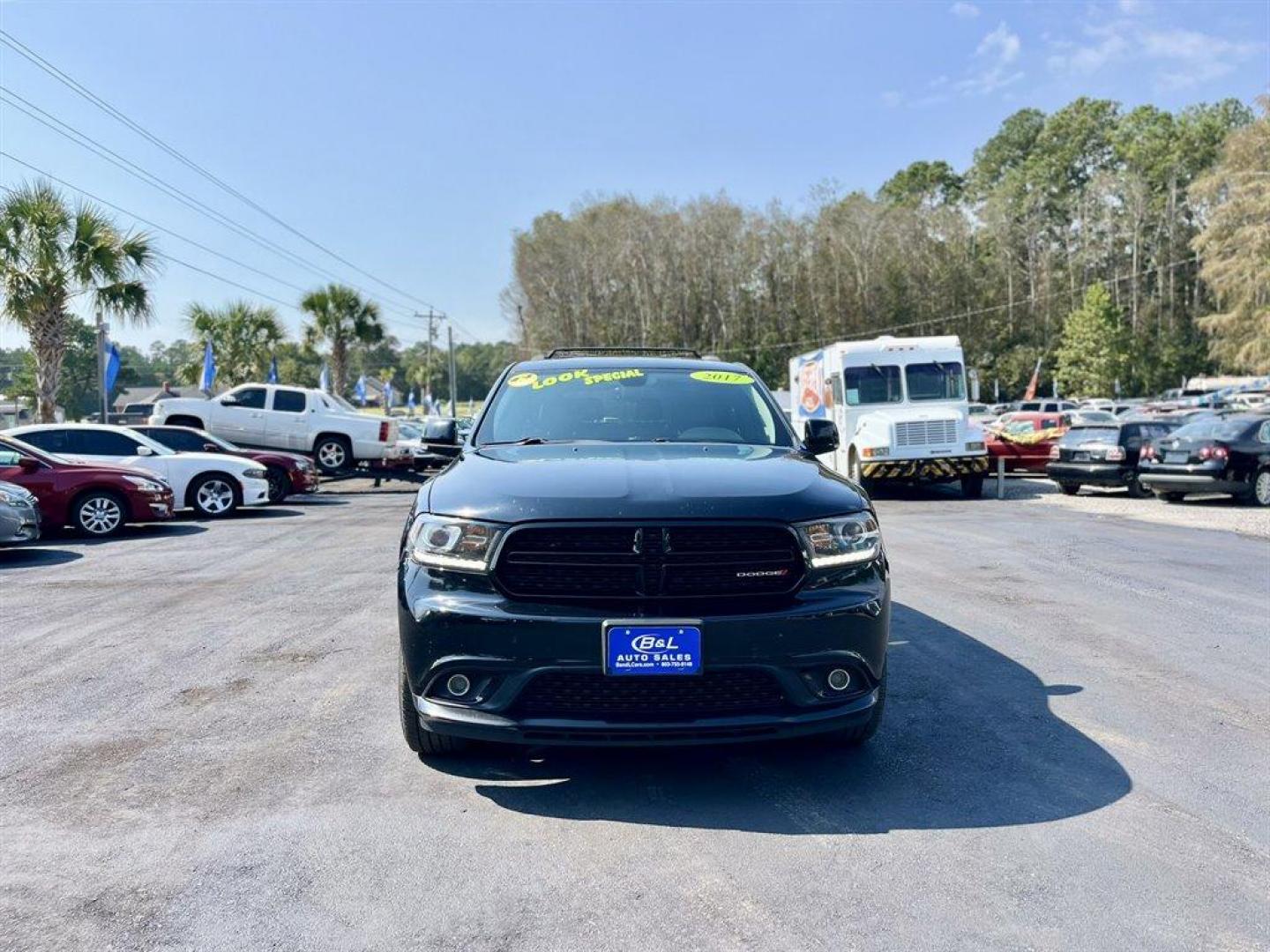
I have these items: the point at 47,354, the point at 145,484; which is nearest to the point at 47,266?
the point at 47,354

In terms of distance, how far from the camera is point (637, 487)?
3.99 metres

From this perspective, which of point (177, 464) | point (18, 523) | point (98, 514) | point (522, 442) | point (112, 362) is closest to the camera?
point (522, 442)

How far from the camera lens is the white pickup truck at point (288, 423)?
76.2 ft

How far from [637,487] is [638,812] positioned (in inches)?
46.7

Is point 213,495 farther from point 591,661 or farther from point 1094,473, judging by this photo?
point 1094,473

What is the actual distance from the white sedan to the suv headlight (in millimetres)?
1864

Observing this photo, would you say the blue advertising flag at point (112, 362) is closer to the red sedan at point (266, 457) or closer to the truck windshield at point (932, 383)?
the red sedan at point (266, 457)

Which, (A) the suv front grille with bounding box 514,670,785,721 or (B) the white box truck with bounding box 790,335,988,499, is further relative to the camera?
(B) the white box truck with bounding box 790,335,988,499

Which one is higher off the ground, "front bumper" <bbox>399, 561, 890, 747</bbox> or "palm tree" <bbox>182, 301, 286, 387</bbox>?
"palm tree" <bbox>182, 301, 286, 387</bbox>

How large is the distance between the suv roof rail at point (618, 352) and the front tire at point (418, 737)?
2918mm

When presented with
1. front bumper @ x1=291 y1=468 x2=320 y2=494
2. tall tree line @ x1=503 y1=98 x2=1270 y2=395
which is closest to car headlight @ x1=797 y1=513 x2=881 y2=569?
front bumper @ x1=291 y1=468 x2=320 y2=494

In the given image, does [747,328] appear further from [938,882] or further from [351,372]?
[351,372]

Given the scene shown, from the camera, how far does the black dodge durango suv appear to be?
12.1 feet

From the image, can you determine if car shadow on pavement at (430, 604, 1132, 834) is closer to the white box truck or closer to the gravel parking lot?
the gravel parking lot
